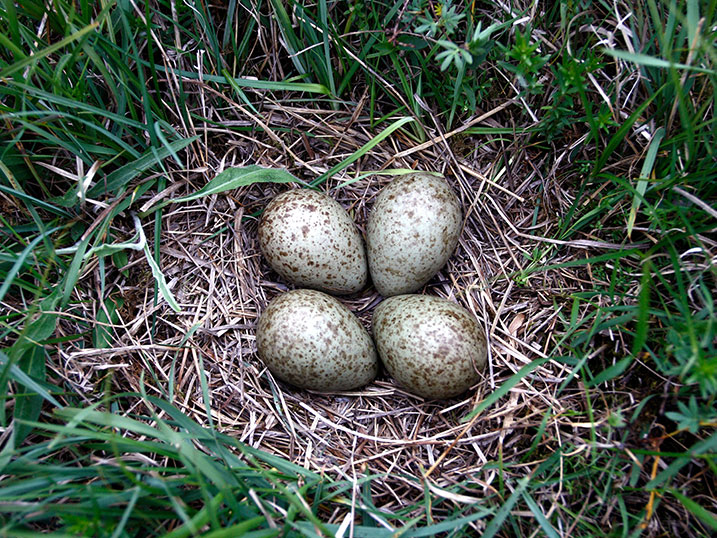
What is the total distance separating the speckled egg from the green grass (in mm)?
415

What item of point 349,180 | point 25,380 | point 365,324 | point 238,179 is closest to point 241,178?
point 238,179

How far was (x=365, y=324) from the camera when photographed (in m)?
2.75

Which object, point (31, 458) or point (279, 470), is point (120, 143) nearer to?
point (31, 458)

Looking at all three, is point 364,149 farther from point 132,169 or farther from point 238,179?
point 132,169

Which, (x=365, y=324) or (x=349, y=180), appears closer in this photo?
(x=349, y=180)

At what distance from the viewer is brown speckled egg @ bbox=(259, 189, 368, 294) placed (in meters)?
2.39

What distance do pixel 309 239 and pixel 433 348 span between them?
804 mm

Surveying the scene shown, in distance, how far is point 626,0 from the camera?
2146 millimetres

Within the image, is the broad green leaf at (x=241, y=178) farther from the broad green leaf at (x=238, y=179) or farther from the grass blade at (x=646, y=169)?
the grass blade at (x=646, y=169)

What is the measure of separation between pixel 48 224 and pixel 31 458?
1044 mm

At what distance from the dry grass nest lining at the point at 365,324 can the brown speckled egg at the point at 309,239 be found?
0.76ft

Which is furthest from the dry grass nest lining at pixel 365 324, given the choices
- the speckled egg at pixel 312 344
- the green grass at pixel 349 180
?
the speckled egg at pixel 312 344

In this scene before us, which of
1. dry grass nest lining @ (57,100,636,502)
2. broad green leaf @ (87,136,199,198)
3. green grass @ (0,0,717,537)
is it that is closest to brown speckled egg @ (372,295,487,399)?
dry grass nest lining @ (57,100,636,502)

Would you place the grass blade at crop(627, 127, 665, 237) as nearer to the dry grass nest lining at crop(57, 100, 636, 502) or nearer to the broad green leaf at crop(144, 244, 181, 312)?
the dry grass nest lining at crop(57, 100, 636, 502)
